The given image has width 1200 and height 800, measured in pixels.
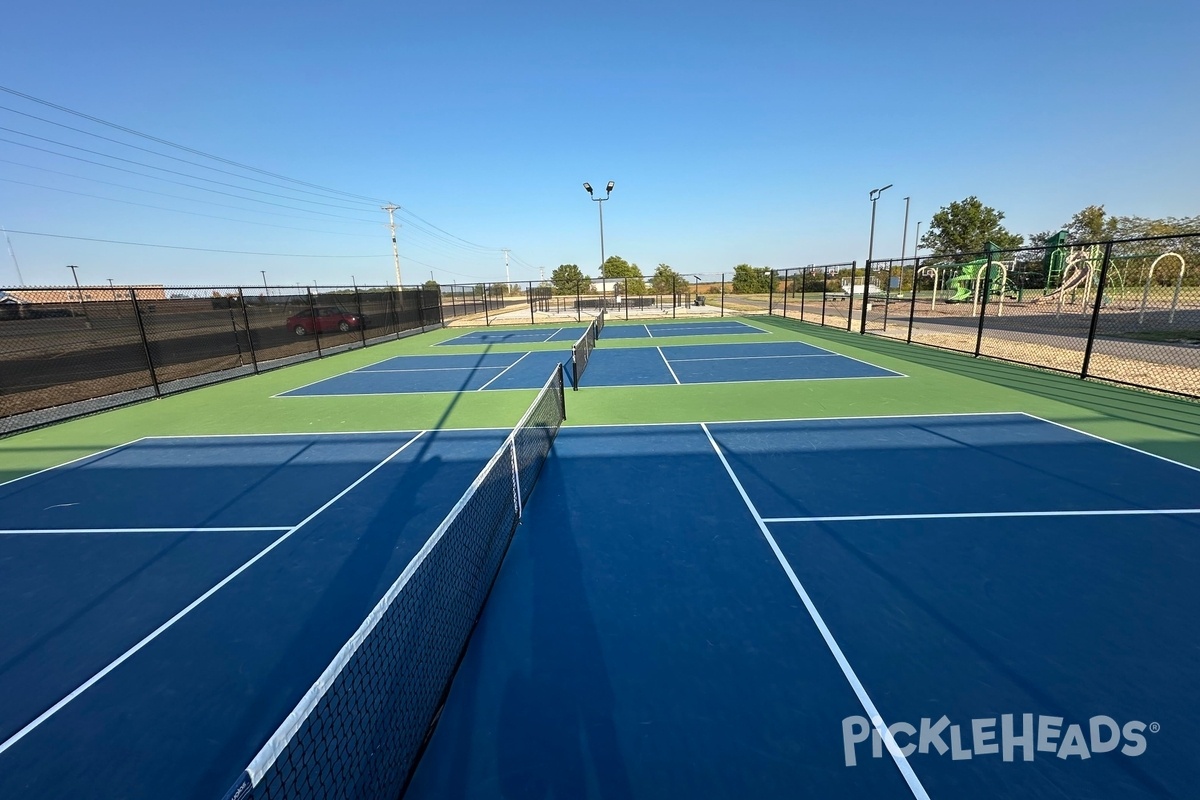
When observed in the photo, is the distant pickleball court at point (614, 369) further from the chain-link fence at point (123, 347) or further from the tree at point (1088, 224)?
the tree at point (1088, 224)

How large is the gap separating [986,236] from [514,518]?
79738mm

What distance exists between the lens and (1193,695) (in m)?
3.32

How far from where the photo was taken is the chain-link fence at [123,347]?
1271 cm

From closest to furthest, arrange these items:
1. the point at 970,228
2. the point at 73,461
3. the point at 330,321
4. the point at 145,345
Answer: the point at 73,461, the point at 145,345, the point at 330,321, the point at 970,228

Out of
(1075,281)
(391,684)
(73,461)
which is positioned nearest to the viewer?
(391,684)

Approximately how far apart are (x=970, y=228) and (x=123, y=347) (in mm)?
82045

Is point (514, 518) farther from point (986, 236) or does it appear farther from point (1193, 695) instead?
point (986, 236)

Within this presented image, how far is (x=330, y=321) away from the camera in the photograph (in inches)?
1013

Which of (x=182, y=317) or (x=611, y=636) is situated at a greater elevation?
(x=182, y=317)

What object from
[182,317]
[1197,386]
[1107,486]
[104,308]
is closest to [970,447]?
[1107,486]

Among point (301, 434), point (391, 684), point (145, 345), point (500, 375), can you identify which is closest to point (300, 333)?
point (145, 345)

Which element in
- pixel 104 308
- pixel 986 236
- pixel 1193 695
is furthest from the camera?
pixel 986 236

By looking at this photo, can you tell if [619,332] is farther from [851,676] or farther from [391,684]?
[391,684]

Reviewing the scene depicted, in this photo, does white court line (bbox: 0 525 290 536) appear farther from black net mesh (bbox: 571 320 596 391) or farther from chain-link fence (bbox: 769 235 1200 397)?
chain-link fence (bbox: 769 235 1200 397)
